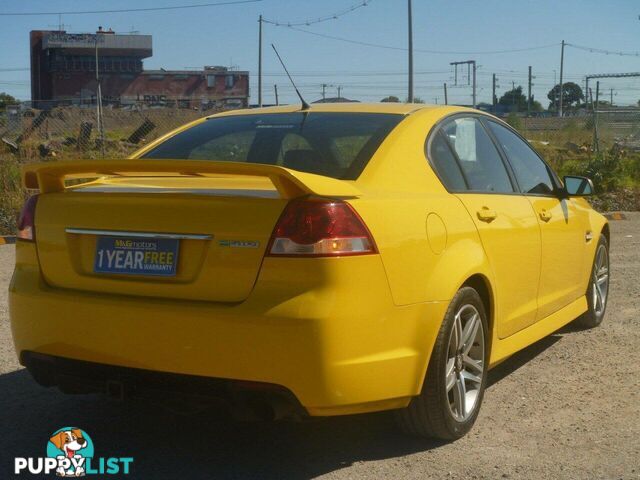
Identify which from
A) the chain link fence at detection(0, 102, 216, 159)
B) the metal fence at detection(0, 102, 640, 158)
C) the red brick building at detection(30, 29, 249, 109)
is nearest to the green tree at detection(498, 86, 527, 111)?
the red brick building at detection(30, 29, 249, 109)

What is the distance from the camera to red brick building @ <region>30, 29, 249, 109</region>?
100 meters

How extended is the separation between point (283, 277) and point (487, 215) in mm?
1521

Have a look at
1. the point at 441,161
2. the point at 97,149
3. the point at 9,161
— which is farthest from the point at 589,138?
the point at 441,161

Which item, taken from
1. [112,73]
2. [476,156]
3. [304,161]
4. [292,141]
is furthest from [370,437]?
[112,73]

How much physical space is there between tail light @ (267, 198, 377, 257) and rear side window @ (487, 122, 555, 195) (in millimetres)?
2062

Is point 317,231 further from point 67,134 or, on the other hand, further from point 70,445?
point 67,134

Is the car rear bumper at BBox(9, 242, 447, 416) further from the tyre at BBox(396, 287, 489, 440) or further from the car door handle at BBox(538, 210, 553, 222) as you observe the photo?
the car door handle at BBox(538, 210, 553, 222)

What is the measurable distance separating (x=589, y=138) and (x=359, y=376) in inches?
954

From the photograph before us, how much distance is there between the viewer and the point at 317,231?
360 cm

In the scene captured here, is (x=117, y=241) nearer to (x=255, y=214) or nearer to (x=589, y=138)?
(x=255, y=214)

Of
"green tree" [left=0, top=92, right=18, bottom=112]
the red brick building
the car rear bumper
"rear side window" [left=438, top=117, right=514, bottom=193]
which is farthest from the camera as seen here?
the red brick building

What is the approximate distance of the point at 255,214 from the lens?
3.64 metres

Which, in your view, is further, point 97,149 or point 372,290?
point 97,149

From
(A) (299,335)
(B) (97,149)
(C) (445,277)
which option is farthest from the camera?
(B) (97,149)
